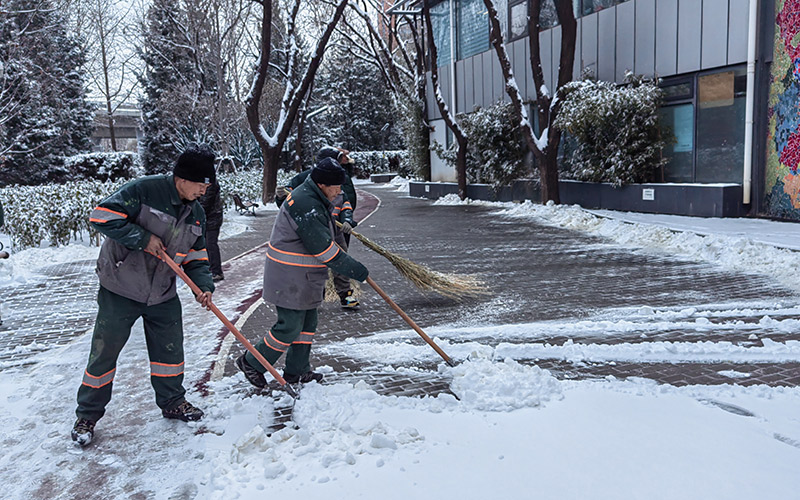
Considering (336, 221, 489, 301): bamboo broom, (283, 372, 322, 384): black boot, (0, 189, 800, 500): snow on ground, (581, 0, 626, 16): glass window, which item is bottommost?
(0, 189, 800, 500): snow on ground

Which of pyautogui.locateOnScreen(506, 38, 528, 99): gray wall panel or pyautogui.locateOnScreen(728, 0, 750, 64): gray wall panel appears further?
pyautogui.locateOnScreen(506, 38, 528, 99): gray wall panel

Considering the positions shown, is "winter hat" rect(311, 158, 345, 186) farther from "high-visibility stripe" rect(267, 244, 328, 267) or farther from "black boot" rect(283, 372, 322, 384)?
"black boot" rect(283, 372, 322, 384)

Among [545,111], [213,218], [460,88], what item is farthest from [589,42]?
[213,218]

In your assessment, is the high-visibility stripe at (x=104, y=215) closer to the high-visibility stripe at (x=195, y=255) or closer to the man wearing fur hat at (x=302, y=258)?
the high-visibility stripe at (x=195, y=255)

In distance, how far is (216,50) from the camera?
2409cm

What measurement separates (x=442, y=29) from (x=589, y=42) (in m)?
10.4

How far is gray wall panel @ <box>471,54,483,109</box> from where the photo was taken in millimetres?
23578

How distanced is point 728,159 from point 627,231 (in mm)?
3233

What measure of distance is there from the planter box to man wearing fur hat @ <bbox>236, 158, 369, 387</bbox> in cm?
1108

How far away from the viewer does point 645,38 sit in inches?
608

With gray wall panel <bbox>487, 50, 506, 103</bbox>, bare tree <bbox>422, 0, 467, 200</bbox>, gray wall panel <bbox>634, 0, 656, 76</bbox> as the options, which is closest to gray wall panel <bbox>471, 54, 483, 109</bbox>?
gray wall panel <bbox>487, 50, 506, 103</bbox>

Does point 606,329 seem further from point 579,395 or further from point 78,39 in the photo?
point 78,39

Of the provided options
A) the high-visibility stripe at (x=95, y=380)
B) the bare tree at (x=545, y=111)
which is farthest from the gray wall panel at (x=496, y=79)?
the high-visibility stripe at (x=95, y=380)

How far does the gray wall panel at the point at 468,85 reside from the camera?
79.9ft
